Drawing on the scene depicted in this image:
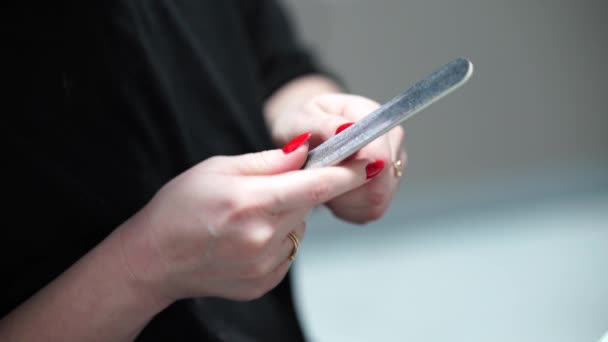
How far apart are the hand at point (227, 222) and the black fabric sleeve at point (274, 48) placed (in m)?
0.23

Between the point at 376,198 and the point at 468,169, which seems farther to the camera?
the point at 468,169

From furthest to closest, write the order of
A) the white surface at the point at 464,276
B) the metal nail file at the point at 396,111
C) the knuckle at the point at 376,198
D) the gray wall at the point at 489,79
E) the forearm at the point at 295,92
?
the gray wall at the point at 489,79
the white surface at the point at 464,276
the forearm at the point at 295,92
the knuckle at the point at 376,198
the metal nail file at the point at 396,111

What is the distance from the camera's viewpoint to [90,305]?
1.08ft

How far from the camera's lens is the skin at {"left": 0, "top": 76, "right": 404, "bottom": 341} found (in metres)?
0.29

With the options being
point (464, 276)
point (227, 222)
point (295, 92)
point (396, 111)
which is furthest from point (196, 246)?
point (464, 276)

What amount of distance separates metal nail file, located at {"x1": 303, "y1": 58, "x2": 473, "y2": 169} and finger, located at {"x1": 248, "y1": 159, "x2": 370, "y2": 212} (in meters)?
0.01

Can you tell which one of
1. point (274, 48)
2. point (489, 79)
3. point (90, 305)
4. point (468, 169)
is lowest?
point (90, 305)

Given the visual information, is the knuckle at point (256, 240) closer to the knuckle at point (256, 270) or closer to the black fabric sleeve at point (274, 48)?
the knuckle at point (256, 270)

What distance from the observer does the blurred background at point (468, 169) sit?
0.89 m

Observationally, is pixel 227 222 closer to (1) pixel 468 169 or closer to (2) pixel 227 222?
(2) pixel 227 222

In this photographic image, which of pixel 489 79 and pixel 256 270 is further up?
pixel 489 79

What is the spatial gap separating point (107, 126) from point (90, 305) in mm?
130

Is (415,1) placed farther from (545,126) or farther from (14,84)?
(14,84)

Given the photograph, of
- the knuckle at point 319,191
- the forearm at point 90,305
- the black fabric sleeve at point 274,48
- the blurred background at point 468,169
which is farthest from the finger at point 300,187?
the blurred background at point 468,169
